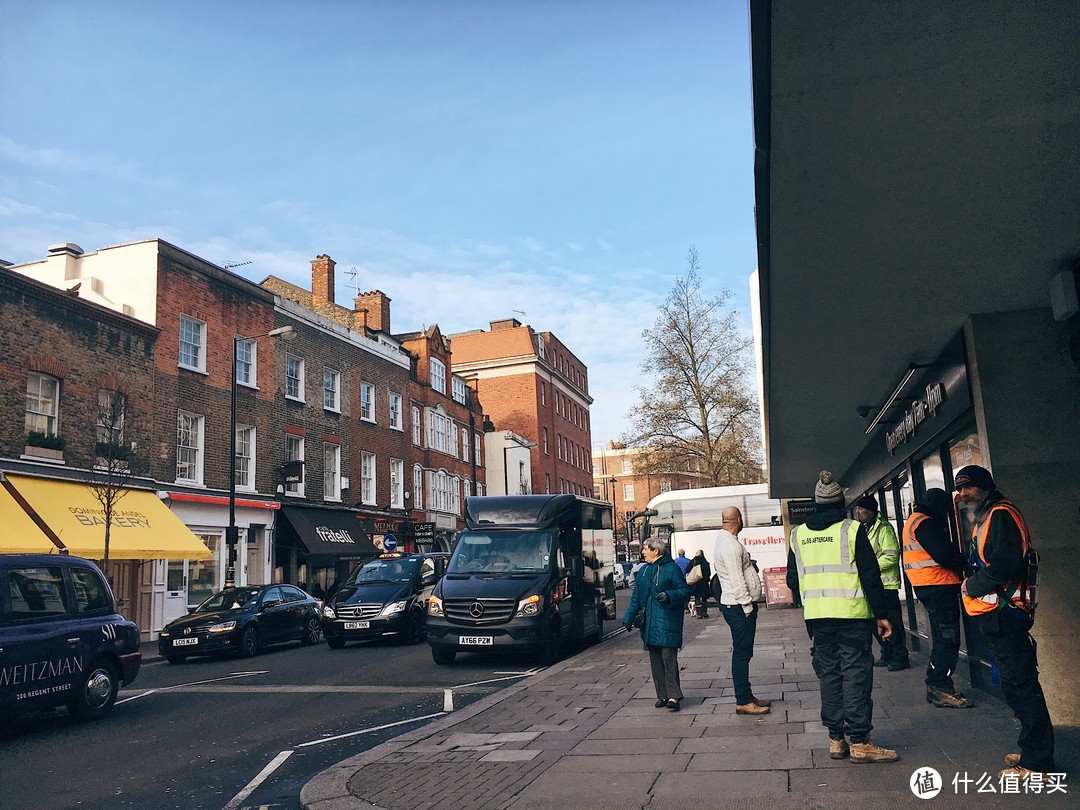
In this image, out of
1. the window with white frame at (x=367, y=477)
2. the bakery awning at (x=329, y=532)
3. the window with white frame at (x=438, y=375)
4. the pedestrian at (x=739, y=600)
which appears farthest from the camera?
the window with white frame at (x=438, y=375)

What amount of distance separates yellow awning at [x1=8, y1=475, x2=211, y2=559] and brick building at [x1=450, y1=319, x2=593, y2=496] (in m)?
38.6

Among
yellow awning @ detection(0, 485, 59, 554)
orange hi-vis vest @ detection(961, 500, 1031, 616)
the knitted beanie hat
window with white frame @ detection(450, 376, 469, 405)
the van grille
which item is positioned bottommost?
the van grille

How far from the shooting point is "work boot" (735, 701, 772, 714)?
7.93 meters

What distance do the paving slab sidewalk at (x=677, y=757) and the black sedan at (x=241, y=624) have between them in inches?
359

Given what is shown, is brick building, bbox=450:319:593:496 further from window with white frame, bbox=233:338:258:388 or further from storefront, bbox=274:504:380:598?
window with white frame, bbox=233:338:258:388

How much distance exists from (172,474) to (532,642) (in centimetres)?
1464

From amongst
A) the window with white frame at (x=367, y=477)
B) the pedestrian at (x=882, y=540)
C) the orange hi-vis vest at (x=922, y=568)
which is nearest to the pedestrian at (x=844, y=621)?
the orange hi-vis vest at (x=922, y=568)

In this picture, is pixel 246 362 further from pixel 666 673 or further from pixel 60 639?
pixel 666 673

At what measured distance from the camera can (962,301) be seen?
7.57 metres

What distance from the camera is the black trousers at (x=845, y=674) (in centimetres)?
583

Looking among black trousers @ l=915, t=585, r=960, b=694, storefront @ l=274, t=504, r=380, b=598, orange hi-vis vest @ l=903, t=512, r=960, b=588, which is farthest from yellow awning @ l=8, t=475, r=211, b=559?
black trousers @ l=915, t=585, r=960, b=694

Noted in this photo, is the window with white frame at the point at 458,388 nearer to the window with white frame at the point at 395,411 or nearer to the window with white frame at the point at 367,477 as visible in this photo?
the window with white frame at the point at 395,411

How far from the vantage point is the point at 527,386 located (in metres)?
62.6

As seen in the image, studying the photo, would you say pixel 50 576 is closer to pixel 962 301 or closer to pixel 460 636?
pixel 460 636
